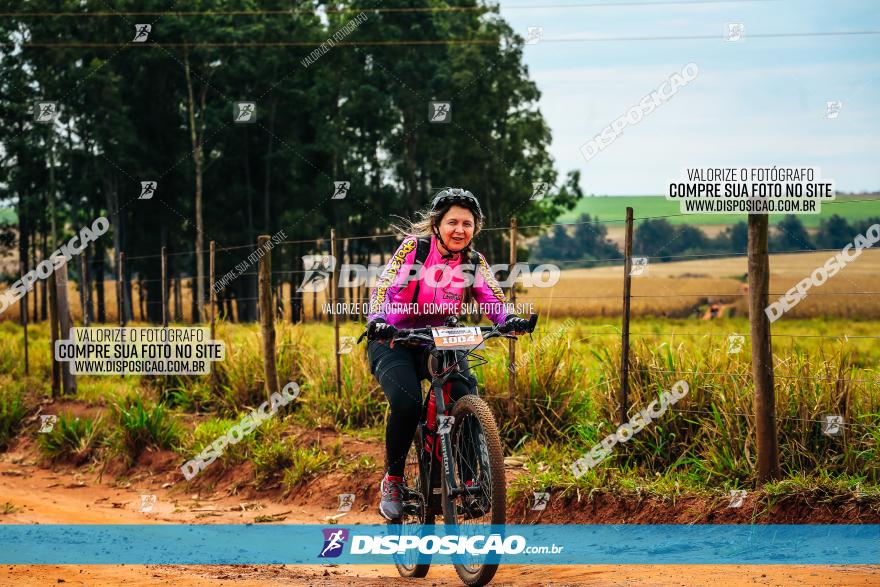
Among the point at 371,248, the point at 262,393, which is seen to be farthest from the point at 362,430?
the point at 371,248

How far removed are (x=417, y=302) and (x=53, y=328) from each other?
9749 mm

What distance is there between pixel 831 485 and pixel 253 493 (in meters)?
5.86

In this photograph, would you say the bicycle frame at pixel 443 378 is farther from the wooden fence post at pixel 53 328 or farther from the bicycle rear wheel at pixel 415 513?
the wooden fence post at pixel 53 328

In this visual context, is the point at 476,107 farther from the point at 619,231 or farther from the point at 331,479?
the point at 619,231

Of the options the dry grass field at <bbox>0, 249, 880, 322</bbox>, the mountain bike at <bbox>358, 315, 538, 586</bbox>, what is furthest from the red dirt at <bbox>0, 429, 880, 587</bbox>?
the dry grass field at <bbox>0, 249, 880, 322</bbox>

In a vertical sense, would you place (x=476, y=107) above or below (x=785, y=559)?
above

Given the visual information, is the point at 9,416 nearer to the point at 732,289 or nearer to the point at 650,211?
the point at 732,289

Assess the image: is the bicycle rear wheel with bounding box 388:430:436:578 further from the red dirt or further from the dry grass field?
the dry grass field

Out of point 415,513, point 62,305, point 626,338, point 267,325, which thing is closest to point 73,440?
point 62,305

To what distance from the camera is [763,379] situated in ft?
26.9

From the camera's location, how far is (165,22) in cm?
4450

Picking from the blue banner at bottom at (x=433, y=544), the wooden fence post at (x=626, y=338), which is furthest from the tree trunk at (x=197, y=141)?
the wooden fence post at (x=626, y=338)

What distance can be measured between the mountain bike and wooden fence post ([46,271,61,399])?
9.45 meters

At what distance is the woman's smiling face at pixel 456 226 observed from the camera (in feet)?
20.6
